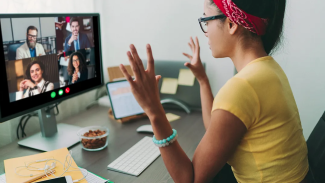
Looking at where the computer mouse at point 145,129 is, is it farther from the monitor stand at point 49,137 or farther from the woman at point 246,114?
the woman at point 246,114

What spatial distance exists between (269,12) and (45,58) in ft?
2.75

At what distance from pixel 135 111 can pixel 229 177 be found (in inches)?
23.9

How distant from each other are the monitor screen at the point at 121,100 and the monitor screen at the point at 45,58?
124 mm

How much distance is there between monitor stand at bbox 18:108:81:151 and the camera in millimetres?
1156

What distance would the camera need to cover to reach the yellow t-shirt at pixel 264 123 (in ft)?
2.42

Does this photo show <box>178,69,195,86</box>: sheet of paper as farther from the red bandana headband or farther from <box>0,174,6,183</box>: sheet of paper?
<box>0,174,6,183</box>: sheet of paper

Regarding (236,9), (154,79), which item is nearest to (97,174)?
(154,79)

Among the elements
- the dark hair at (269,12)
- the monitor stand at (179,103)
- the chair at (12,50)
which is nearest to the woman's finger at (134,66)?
the dark hair at (269,12)

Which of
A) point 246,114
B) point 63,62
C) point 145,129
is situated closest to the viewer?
point 246,114

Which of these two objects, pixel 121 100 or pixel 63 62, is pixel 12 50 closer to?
pixel 63 62

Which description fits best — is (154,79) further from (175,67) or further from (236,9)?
(175,67)

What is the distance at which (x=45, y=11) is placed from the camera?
1.42m

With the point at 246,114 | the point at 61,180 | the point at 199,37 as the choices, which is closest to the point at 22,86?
the point at 61,180

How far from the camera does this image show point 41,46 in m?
1.08
